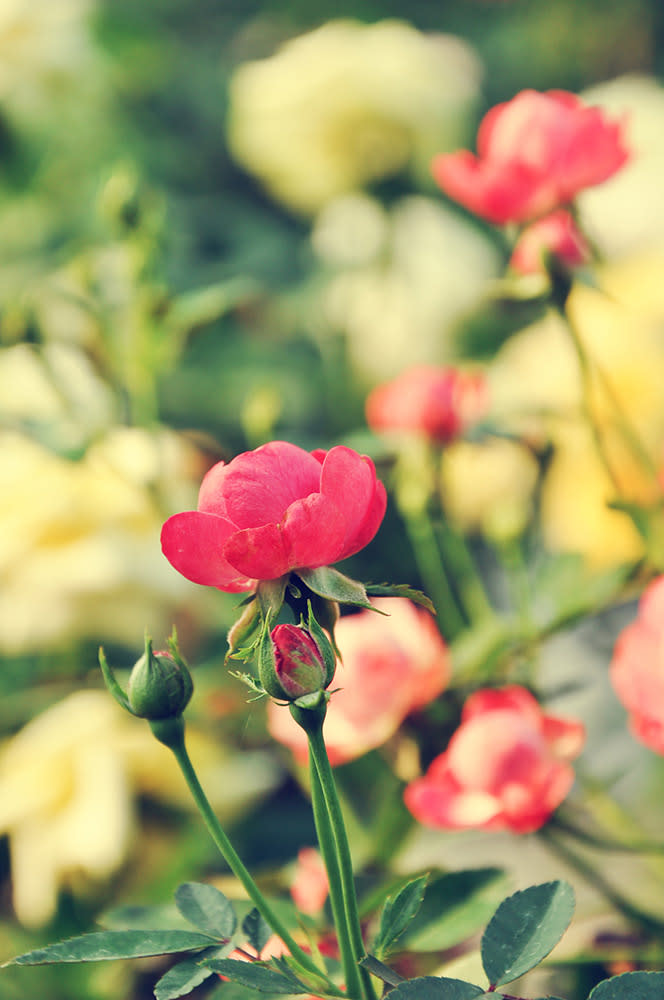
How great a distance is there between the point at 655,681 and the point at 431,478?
0.16m

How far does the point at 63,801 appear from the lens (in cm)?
42

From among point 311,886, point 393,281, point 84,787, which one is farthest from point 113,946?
point 393,281

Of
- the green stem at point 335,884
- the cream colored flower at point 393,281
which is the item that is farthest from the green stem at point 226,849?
the cream colored flower at point 393,281

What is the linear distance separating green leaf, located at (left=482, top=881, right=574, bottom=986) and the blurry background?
0.15 meters

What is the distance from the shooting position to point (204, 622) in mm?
504

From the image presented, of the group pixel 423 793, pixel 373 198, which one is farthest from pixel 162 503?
pixel 373 198

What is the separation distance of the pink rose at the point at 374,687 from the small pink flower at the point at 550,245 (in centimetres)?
14

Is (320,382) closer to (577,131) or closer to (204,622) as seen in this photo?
(204,622)

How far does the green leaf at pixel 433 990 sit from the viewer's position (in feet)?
0.54

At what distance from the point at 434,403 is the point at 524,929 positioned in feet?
0.78

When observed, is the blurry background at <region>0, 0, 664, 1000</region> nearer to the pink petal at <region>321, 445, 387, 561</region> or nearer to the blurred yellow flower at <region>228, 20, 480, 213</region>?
the blurred yellow flower at <region>228, 20, 480, 213</region>

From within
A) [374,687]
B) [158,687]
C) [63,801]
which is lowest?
[63,801]

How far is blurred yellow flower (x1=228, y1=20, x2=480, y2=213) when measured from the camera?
72cm

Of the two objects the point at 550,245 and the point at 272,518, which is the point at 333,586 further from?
the point at 550,245
